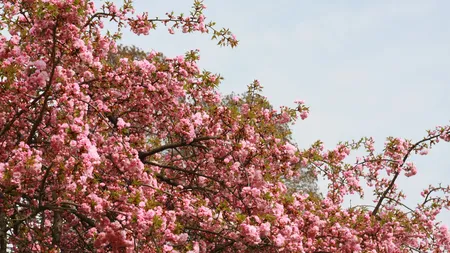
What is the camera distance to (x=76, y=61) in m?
6.79

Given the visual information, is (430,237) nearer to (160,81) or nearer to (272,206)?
(272,206)

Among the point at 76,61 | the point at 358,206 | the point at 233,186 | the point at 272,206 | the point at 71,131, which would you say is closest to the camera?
the point at 71,131

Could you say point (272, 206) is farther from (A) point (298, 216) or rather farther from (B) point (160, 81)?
(B) point (160, 81)

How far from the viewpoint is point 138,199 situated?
632cm

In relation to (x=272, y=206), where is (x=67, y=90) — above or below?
above

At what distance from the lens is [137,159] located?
23.0 ft

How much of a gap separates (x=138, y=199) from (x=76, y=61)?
6.09ft

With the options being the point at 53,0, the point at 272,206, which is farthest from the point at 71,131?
the point at 272,206

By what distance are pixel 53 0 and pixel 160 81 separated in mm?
2719

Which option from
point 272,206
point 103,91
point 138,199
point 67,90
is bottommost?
point 138,199

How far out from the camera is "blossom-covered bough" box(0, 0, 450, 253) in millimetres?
6211

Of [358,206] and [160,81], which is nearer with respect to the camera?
[160,81]

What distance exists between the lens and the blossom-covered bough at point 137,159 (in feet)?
20.4

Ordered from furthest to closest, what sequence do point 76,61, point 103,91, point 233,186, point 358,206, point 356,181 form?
point 356,181 < point 358,206 < point 103,91 < point 233,186 < point 76,61
